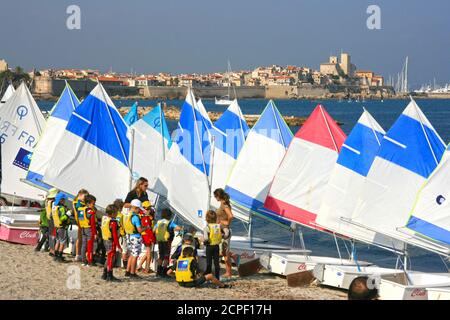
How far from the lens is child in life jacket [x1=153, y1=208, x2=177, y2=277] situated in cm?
1223

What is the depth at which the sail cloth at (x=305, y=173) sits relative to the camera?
14992 millimetres

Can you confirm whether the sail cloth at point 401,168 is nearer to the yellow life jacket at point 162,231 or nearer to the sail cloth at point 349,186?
the sail cloth at point 349,186

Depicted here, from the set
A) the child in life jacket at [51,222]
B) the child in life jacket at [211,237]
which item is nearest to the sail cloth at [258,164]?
the child in life jacket at [51,222]

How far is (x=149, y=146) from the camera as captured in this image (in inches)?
672

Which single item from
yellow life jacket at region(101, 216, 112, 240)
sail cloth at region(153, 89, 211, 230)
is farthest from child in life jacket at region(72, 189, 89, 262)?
sail cloth at region(153, 89, 211, 230)

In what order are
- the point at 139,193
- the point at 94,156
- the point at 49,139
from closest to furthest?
the point at 139,193, the point at 94,156, the point at 49,139

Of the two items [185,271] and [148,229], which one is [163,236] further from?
[185,271]

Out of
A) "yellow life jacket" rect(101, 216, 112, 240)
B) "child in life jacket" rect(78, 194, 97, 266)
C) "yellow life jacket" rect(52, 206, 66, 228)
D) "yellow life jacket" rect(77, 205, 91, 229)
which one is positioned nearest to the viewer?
"yellow life jacket" rect(101, 216, 112, 240)

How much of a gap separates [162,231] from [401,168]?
4100mm

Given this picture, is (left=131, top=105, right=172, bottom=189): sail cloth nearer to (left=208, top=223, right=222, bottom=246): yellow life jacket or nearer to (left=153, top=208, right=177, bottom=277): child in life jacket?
(left=153, top=208, right=177, bottom=277): child in life jacket

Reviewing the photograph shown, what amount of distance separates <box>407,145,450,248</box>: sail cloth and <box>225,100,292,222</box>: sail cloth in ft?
13.8

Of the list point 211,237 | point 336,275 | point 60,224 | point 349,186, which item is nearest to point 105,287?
point 211,237

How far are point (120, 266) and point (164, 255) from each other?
1154 millimetres

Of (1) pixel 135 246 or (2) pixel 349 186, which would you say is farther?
(2) pixel 349 186
